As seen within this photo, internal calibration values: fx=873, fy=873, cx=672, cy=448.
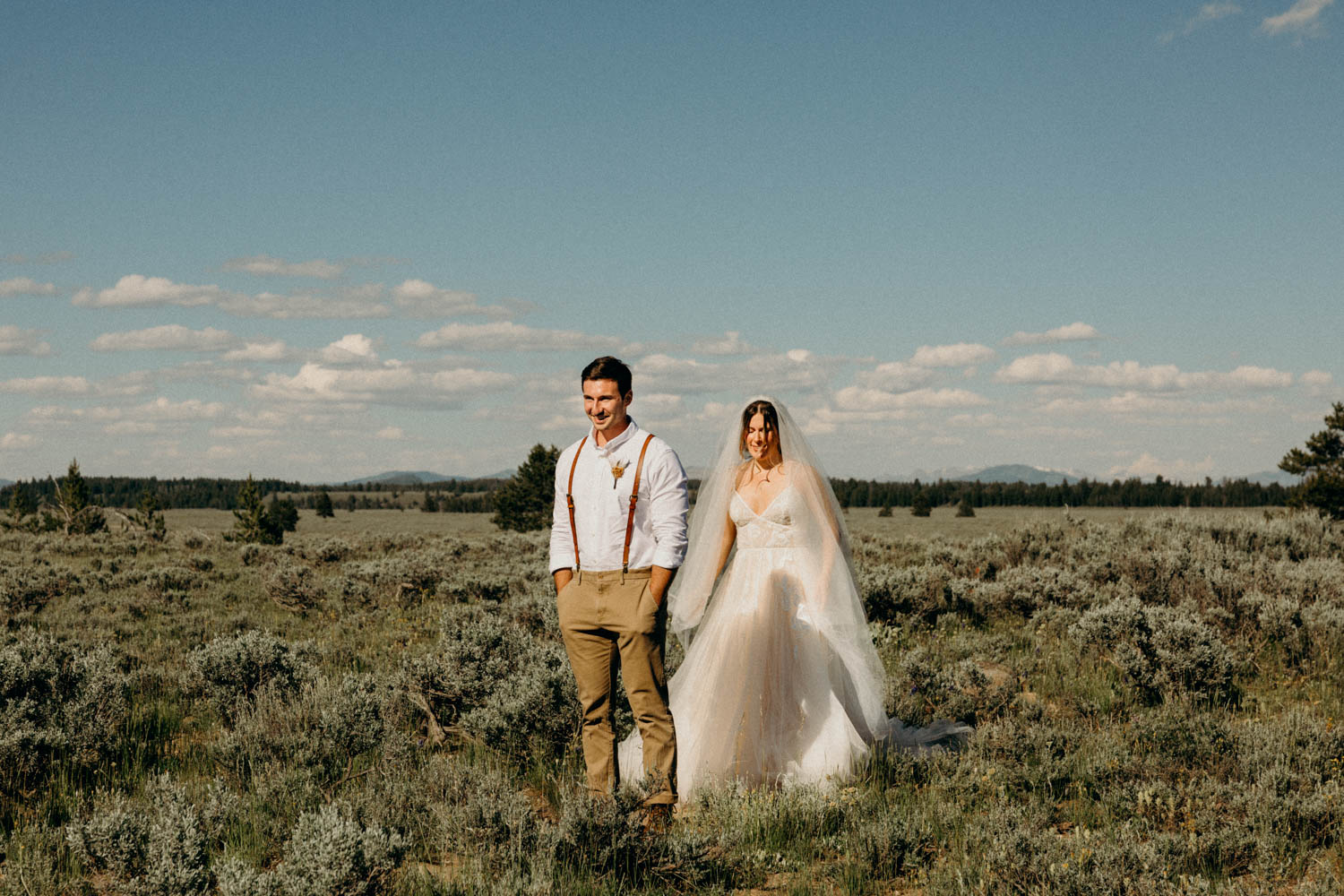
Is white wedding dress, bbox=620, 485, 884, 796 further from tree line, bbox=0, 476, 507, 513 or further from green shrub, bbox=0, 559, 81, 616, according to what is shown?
tree line, bbox=0, 476, 507, 513

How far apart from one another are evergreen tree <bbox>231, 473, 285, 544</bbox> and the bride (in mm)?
31509

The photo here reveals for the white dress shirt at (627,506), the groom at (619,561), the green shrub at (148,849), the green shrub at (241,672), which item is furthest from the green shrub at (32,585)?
the white dress shirt at (627,506)

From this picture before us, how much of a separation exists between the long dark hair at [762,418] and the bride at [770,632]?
0.4 inches

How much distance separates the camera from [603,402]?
492cm

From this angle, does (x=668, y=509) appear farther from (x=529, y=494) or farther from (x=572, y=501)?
(x=529, y=494)

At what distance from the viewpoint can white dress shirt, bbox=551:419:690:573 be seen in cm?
491

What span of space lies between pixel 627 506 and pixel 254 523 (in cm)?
4183

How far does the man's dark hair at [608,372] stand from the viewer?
4934 millimetres

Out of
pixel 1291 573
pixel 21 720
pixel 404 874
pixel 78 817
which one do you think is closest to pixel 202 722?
pixel 21 720

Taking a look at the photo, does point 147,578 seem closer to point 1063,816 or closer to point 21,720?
point 21,720

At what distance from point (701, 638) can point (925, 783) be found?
6.06ft

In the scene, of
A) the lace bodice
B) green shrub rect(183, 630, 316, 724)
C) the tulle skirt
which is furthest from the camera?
green shrub rect(183, 630, 316, 724)

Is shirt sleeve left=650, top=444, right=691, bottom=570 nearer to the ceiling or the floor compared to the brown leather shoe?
nearer to the ceiling

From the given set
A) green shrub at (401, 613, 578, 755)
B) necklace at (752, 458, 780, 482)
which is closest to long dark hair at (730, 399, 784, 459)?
necklace at (752, 458, 780, 482)
